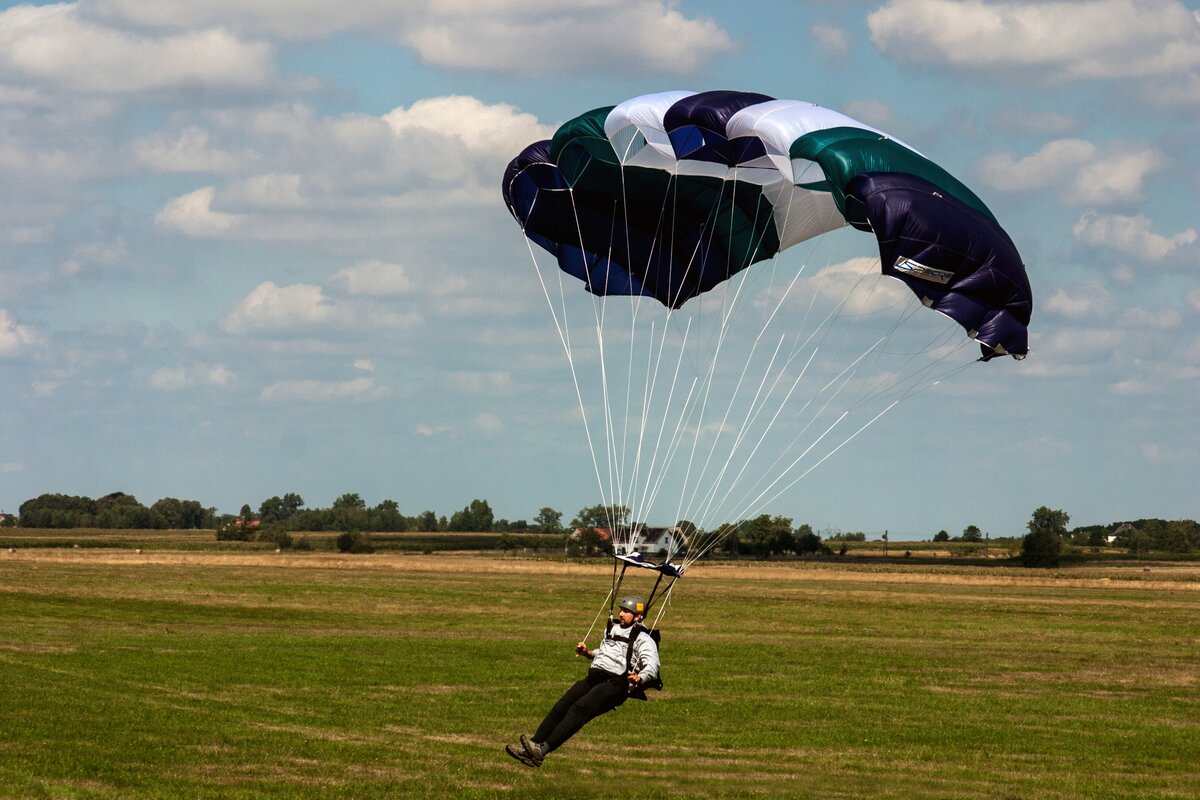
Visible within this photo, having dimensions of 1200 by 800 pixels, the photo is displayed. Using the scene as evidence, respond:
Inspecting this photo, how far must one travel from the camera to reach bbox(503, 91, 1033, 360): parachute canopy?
17.4 m

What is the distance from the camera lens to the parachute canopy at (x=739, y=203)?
17.4 metres

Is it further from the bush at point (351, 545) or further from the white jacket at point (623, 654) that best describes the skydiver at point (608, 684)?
the bush at point (351, 545)

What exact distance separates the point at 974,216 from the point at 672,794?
8047 mm

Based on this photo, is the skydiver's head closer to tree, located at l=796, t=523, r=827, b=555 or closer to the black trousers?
the black trousers

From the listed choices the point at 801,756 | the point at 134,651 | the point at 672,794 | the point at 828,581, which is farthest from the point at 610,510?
the point at 828,581

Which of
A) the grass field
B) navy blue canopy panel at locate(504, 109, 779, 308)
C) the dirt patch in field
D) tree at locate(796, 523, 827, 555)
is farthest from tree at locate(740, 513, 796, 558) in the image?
navy blue canopy panel at locate(504, 109, 779, 308)

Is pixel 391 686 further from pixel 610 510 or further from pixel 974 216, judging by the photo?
pixel 974 216

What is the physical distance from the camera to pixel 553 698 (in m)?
25.2

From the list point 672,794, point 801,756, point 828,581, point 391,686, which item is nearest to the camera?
point 672,794

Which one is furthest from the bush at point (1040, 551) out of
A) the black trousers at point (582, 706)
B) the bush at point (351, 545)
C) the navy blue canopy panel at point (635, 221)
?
the black trousers at point (582, 706)

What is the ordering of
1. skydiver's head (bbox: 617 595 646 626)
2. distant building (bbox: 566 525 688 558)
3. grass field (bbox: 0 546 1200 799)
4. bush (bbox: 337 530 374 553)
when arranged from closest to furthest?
skydiver's head (bbox: 617 595 646 626) < distant building (bbox: 566 525 688 558) < grass field (bbox: 0 546 1200 799) < bush (bbox: 337 530 374 553)

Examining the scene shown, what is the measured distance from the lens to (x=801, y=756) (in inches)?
771

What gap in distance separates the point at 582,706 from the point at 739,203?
9.98 metres

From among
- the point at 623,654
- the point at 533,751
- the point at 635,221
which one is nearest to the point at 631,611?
the point at 623,654
